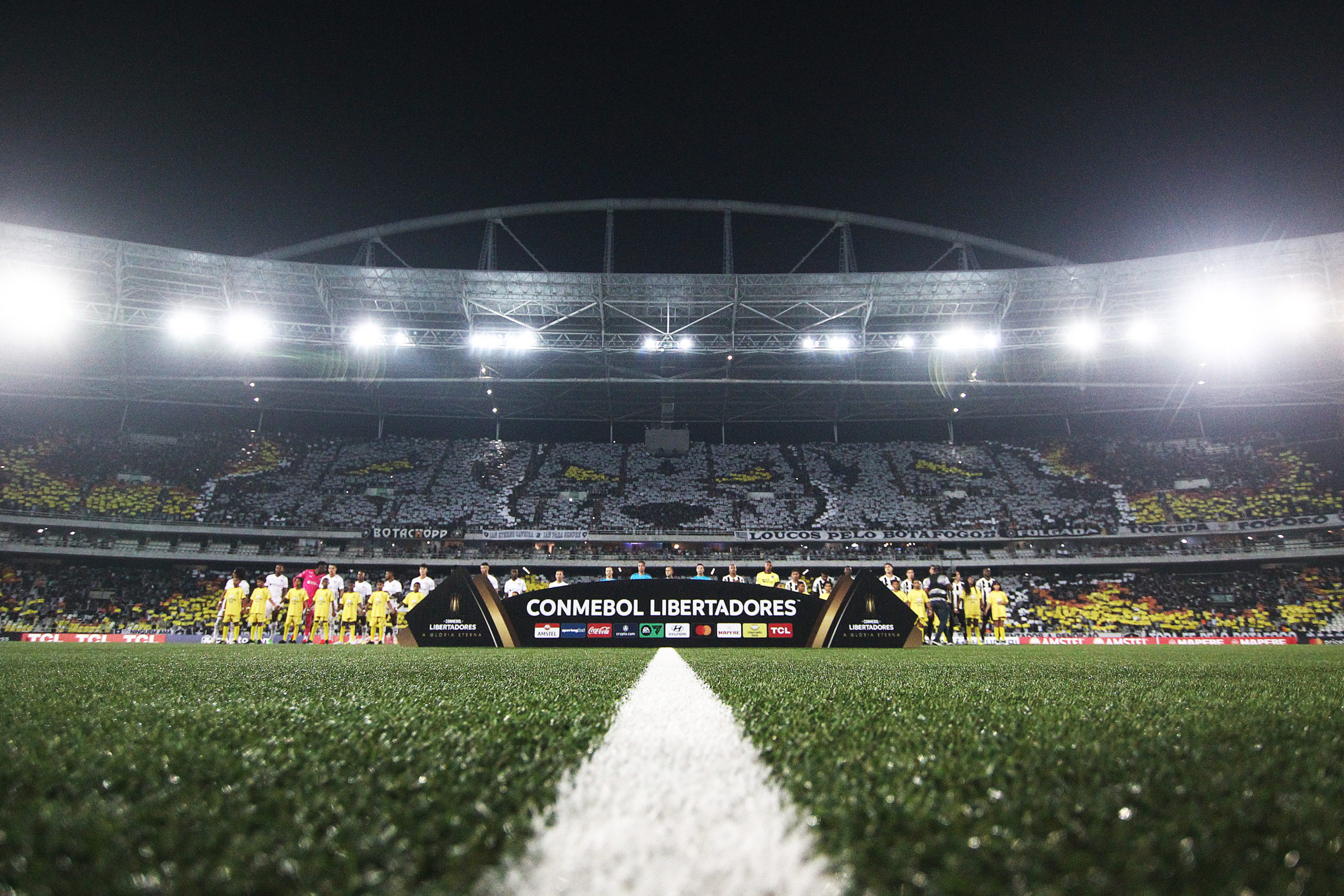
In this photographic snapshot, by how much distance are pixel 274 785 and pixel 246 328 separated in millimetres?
22830

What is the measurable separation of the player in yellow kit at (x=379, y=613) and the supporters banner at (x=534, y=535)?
13.1 meters

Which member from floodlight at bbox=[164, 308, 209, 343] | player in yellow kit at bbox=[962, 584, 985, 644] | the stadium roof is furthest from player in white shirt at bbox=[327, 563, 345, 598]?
player in yellow kit at bbox=[962, 584, 985, 644]

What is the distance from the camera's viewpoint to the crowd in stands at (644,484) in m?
25.5

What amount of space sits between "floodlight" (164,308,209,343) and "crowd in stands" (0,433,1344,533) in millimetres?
9352

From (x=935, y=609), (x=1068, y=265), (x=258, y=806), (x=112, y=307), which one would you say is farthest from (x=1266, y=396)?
(x=112, y=307)

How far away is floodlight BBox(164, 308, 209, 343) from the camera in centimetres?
1858

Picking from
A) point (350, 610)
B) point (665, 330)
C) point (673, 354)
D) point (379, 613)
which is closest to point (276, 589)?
point (350, 610)

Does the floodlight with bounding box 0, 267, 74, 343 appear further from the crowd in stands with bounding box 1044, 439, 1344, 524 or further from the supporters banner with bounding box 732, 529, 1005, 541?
the crowd in stands with bounding box 1044, 439, 1344, 524

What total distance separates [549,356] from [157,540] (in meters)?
16.6

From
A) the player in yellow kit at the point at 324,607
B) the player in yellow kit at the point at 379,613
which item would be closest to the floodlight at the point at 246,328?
the player in yellow kit at the point at 324,607

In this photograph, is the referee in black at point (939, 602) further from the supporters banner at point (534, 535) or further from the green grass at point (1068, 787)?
the supporters banner at point (534, 535)

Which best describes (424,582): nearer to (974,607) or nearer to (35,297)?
(974,607)

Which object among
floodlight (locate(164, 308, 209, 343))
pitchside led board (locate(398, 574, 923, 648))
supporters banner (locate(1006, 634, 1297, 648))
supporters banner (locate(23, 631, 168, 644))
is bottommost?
supporters banner (locate(1006, 634, 1297, 648))

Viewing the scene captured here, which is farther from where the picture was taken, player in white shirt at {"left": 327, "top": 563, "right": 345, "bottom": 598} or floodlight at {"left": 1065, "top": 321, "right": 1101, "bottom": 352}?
floodlight at {"left": 1065, "top": 321, "right": 1101, "bottom": 352}
